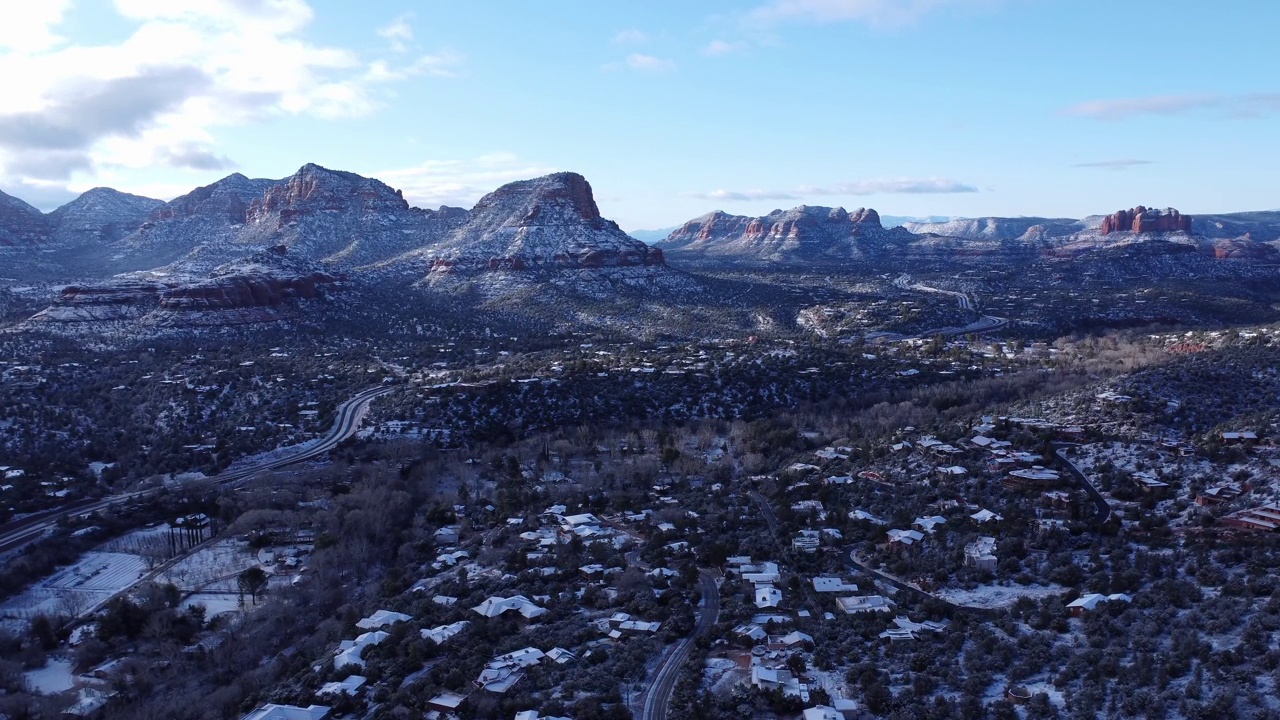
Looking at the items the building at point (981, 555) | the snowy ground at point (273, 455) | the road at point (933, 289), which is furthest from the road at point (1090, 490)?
the road at point (933, 289)

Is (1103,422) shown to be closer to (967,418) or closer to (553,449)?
(967,418)

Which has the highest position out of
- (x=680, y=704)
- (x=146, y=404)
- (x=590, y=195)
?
(x=590, y=195)

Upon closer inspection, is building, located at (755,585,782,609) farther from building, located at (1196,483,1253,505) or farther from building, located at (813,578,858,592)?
building, located at (1196,483,1253,505)

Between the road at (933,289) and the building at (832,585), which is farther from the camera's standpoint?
the road at (933,289)

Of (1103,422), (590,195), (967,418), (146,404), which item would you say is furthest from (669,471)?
(590,195)

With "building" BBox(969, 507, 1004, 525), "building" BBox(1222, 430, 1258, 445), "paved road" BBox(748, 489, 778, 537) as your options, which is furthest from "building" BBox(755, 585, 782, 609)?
"building" BBox(1222, 430, 1258, 445)

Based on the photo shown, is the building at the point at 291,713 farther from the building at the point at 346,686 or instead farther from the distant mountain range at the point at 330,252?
the distant mountain range at the point at 330,252
